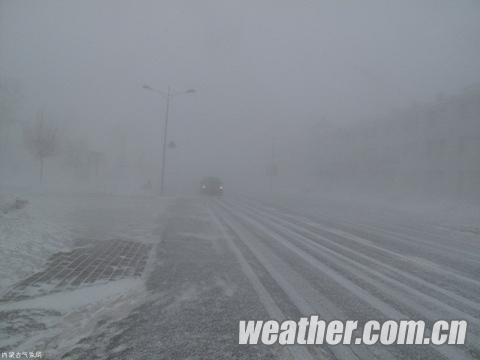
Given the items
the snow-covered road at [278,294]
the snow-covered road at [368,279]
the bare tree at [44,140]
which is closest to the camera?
the snow-covered road at [278,294]

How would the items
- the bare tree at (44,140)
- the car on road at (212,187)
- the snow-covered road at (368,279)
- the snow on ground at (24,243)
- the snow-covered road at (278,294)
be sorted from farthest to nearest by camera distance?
the car on road at (212,187), the bare tree at (44,140), the snow on ground at (24,243), the snow-covered road at (368,279), the snow-covered road at (278,294)

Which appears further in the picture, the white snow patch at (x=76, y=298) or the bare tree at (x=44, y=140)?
the bare tree at (x=44, y=140)

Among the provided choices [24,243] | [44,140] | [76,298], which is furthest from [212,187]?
[76,298]

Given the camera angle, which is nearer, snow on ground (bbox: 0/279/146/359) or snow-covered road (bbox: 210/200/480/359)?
snow on ground (bbox: 0/279/146/359)

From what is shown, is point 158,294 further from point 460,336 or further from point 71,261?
point 460,336

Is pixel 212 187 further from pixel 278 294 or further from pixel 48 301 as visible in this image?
pixel 48 301

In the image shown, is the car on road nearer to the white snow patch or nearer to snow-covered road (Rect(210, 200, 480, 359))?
snow-covered road (Rect(210, 200, 480, 359))

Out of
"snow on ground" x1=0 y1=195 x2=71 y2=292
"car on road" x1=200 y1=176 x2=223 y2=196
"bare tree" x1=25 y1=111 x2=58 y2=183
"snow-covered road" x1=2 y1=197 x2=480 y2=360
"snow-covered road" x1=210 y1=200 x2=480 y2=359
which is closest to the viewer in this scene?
"snow-covered road" x1=2 y1=197 x2=480 y2=360

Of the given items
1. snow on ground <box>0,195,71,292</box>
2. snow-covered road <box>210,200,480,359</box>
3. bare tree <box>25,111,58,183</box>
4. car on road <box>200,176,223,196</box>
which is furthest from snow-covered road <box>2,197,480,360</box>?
bare tree <box>25,111,58,183</box>

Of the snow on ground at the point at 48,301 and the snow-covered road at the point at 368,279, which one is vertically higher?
the snow-covered road at the point at 368,279

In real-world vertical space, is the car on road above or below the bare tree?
below

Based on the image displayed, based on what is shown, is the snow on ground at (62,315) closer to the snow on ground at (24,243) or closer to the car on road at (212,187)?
the snow on ground at (24,243)

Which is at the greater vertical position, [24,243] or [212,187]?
[212,187]

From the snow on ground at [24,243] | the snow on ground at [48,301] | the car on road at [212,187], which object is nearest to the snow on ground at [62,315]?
the snow on ground at [48,301]
